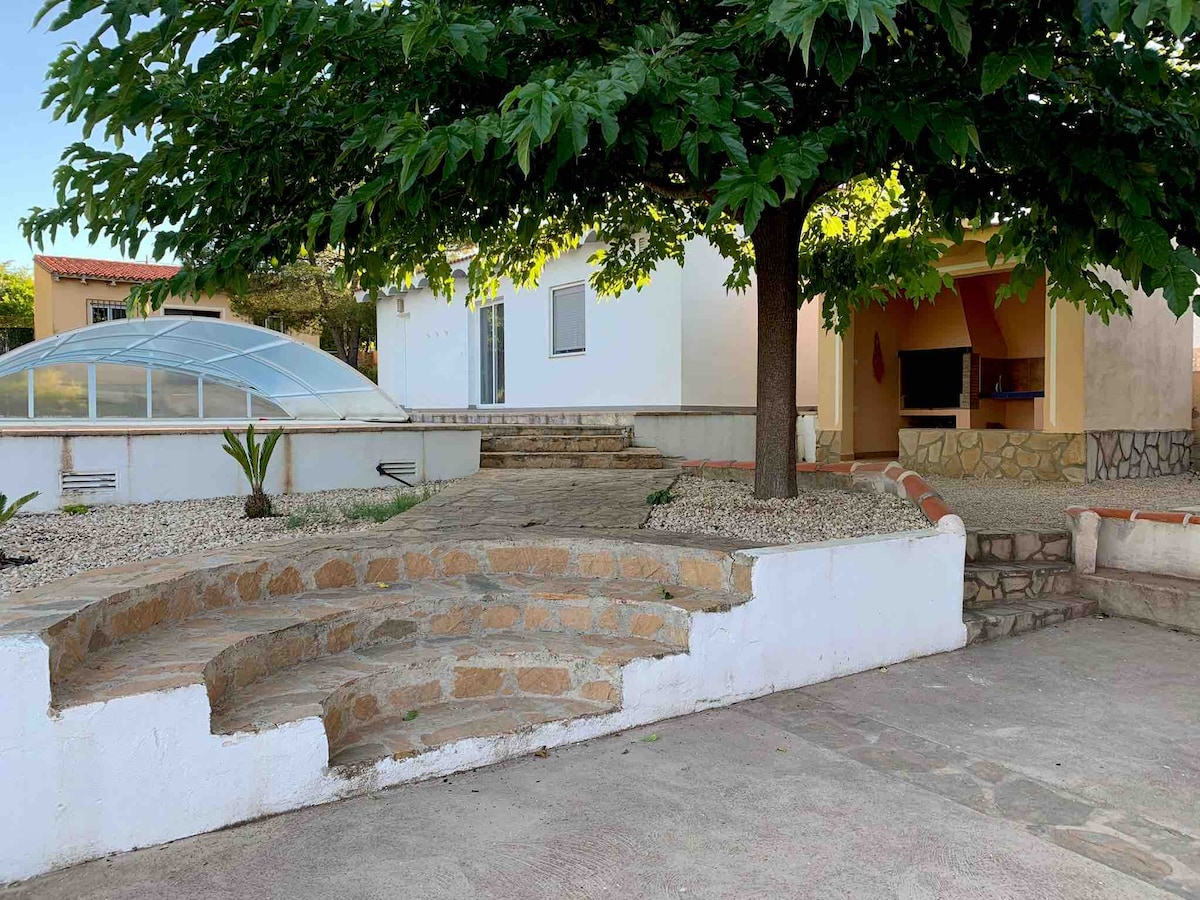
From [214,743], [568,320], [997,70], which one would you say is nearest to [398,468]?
[568,320]

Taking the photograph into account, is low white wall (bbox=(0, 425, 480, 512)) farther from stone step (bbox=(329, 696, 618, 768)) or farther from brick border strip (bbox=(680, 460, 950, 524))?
stone step (bbox=(329, 696, 618, 768))

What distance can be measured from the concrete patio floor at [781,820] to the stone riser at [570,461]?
243 inches

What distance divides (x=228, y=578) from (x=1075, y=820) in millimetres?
4034

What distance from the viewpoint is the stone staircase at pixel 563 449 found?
33.4ft

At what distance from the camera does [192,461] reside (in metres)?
7.81

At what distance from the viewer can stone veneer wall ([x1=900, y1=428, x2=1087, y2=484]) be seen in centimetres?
997

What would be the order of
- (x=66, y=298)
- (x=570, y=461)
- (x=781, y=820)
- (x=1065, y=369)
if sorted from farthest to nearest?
(x=66, y=298) < (x=570, y=461) < (x=1065, y=369) < (x=781, y=820)

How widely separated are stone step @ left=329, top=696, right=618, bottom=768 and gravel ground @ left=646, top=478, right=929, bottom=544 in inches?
71.0

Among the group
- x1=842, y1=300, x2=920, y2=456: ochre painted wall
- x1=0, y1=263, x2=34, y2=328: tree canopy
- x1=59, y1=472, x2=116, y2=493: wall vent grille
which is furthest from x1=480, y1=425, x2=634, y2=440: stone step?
x1=0, y1=263, x2=34, y2=328: tree canopy

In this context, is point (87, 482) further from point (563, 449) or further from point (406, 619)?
point (563, 449)

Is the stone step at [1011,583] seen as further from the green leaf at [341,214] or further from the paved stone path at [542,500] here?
the green leaf at [341,214]

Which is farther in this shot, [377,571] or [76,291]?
[76,291]

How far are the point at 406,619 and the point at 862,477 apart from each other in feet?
14.9

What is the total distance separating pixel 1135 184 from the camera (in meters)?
3.61
